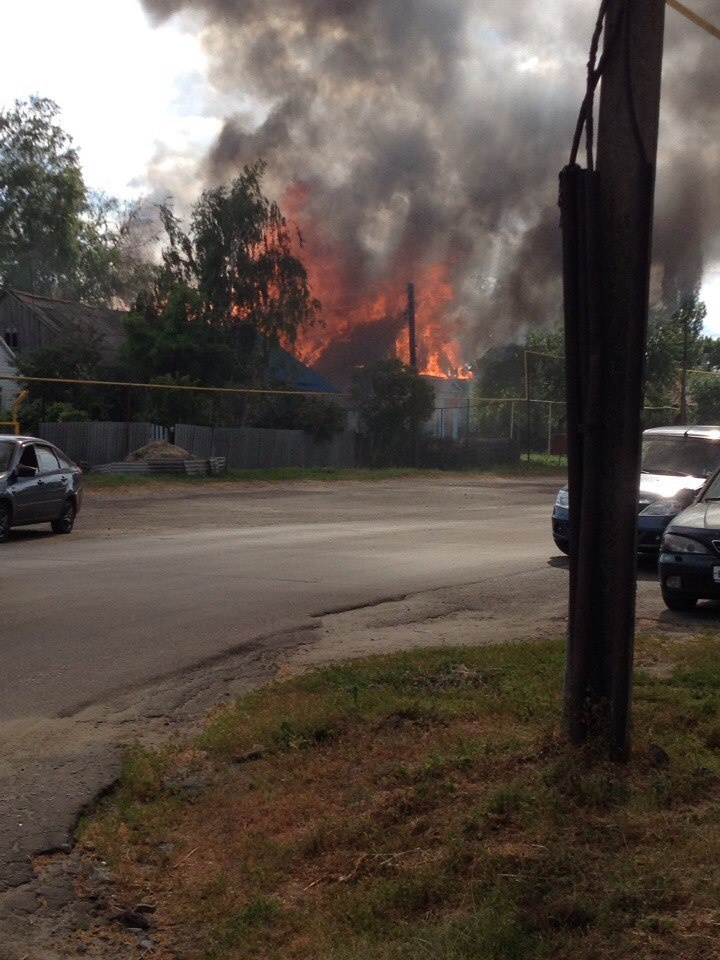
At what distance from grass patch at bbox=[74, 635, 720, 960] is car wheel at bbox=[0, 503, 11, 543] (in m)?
10.4

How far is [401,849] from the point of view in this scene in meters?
4.12

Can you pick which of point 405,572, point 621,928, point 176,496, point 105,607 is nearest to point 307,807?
point 621,928

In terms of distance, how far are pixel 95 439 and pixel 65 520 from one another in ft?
47.1

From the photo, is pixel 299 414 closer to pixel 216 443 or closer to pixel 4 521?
pixel 216 443

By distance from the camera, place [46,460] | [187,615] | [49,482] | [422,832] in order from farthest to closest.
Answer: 1. [46,460]
2. [49,482]
3. [187,615]
4. [422,832]

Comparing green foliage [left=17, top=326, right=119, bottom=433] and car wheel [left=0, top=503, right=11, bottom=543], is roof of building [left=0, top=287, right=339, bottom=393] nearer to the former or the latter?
green foliage [left=17, top=326, right=119, bottom=433]

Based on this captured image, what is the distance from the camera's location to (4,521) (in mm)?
15914

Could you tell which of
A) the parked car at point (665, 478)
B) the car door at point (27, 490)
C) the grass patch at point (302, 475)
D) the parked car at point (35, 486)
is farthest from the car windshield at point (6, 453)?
the grass patch at point (302, 475)

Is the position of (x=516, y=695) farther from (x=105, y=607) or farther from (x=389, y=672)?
(x=105, y=607)

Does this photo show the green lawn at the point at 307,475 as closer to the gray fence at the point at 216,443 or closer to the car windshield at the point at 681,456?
the gray fence at the point at 216,443

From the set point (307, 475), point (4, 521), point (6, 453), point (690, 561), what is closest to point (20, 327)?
point (307, 475)

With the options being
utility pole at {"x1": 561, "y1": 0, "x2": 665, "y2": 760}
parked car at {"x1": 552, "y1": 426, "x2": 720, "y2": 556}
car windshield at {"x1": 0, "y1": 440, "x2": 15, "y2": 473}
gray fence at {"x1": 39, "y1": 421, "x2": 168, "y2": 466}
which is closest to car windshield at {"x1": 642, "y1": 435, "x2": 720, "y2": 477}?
parked car at {"x1": 552, "y1": 426, "x2": 720, "y2": 556}

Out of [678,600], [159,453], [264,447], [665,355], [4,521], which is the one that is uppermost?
[665,355]

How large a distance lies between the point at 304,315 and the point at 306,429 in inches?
286
